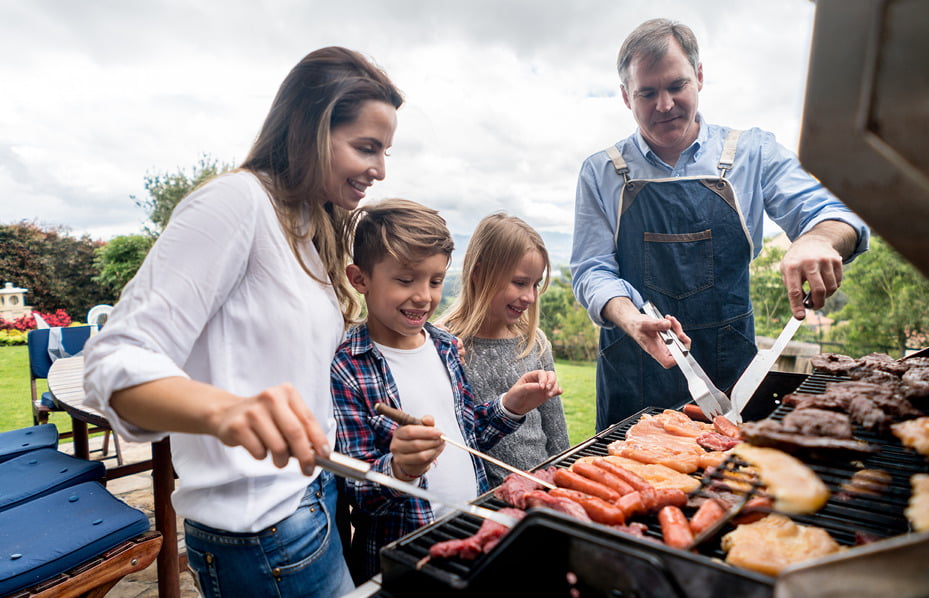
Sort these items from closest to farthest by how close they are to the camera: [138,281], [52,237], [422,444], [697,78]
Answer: [138,281]
[422,444]
[697,78]
[52,237]

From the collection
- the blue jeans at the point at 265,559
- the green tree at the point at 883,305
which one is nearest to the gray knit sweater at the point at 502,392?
the blue jeans at the point at 265,559

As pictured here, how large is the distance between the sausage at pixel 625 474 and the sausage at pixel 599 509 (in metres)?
0.13

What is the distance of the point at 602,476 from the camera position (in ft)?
5.53

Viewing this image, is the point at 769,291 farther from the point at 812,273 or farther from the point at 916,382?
the point at 916,382

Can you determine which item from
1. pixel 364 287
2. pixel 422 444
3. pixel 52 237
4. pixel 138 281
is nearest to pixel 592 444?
pixel 422 444

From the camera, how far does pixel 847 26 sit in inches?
33.2

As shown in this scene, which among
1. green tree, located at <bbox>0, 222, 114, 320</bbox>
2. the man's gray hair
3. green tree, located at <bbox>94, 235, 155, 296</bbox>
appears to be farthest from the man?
green tree, located at <bbox>0, 222, 114, 320</bbox>

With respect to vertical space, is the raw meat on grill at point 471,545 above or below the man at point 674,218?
below

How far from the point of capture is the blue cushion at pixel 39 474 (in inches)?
130

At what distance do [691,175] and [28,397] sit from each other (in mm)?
12230

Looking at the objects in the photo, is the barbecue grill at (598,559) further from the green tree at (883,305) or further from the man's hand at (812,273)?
the green tree at (883,305)

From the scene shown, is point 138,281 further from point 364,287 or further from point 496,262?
point 496,262

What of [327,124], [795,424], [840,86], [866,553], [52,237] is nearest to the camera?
[866,553]

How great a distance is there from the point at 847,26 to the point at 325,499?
1.95 m
